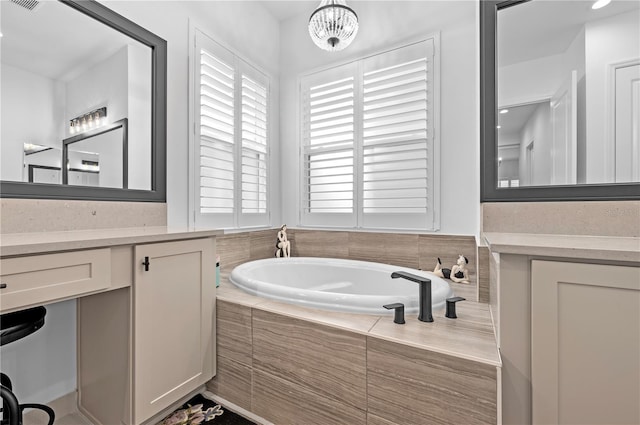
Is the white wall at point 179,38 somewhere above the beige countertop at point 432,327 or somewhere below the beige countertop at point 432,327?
above

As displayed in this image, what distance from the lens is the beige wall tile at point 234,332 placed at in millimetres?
1428

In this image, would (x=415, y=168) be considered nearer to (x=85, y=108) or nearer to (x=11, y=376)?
(x=85, y=108)

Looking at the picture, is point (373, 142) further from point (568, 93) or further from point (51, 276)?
point (51, 276)

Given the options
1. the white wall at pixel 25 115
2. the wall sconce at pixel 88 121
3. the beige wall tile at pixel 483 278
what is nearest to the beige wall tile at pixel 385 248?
the beige wall tile at pixel 483 278

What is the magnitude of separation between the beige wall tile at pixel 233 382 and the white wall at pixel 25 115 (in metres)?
1.29

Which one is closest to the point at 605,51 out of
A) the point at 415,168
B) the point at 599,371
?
the point at 415,168

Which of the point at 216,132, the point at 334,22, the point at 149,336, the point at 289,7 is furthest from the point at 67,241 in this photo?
the point at 289,7

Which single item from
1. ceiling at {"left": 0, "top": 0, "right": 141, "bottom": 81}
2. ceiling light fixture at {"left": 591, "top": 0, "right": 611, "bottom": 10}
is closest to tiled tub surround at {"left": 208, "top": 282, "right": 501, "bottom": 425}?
ceiling at {"left": 0, "top": 0, "right": 141, "bottom": 81}

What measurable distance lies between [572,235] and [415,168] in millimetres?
1126

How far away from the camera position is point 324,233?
2617 mm

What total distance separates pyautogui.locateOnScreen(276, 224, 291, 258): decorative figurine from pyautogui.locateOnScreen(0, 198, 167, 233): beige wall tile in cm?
109

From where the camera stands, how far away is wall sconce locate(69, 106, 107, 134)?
4.69ft

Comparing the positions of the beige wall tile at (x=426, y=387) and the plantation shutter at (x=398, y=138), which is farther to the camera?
the plantation shutter at (x=398, y=138)

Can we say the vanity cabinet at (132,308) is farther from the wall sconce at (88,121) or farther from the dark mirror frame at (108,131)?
the wall sconce at (88,121)
